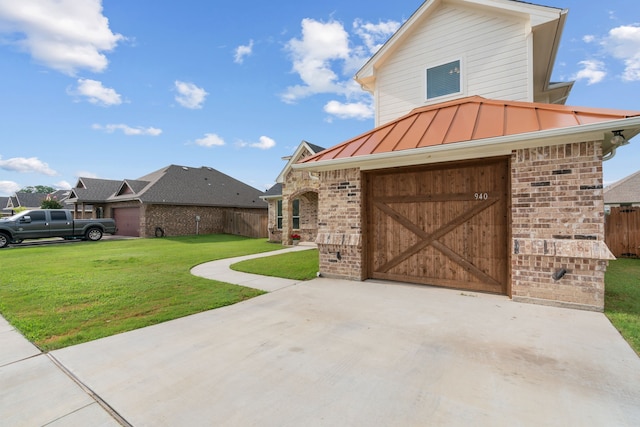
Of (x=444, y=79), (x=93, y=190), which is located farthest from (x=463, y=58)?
(x=93, y=190)

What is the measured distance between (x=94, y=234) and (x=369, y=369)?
21.3 meters

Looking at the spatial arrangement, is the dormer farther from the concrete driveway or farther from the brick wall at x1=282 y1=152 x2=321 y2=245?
the brick wall at x1=282 y1=152 x2=321 y2=245

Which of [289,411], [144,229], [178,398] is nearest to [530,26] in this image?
[289,411]

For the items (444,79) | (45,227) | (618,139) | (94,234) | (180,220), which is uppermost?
(444,79)

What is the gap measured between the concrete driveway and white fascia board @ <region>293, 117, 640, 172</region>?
2799 millimetres

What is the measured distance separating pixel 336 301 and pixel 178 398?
127 inches

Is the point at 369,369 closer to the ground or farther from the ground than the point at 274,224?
closer to the ground

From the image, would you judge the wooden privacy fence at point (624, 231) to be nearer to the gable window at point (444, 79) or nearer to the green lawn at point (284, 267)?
the gable window at point (444, 79)

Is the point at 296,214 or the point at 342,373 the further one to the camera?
the point at 296,214

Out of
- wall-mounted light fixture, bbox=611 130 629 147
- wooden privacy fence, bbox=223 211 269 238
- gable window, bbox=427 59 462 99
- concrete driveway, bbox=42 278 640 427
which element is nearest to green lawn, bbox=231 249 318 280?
concrete driveway, bbox=42 278 640 427

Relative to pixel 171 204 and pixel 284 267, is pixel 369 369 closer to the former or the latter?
pixel 284 267

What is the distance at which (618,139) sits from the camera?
446cm

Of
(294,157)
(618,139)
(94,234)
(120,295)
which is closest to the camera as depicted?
(618,139)

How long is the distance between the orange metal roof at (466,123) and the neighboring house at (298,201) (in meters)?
7.76
